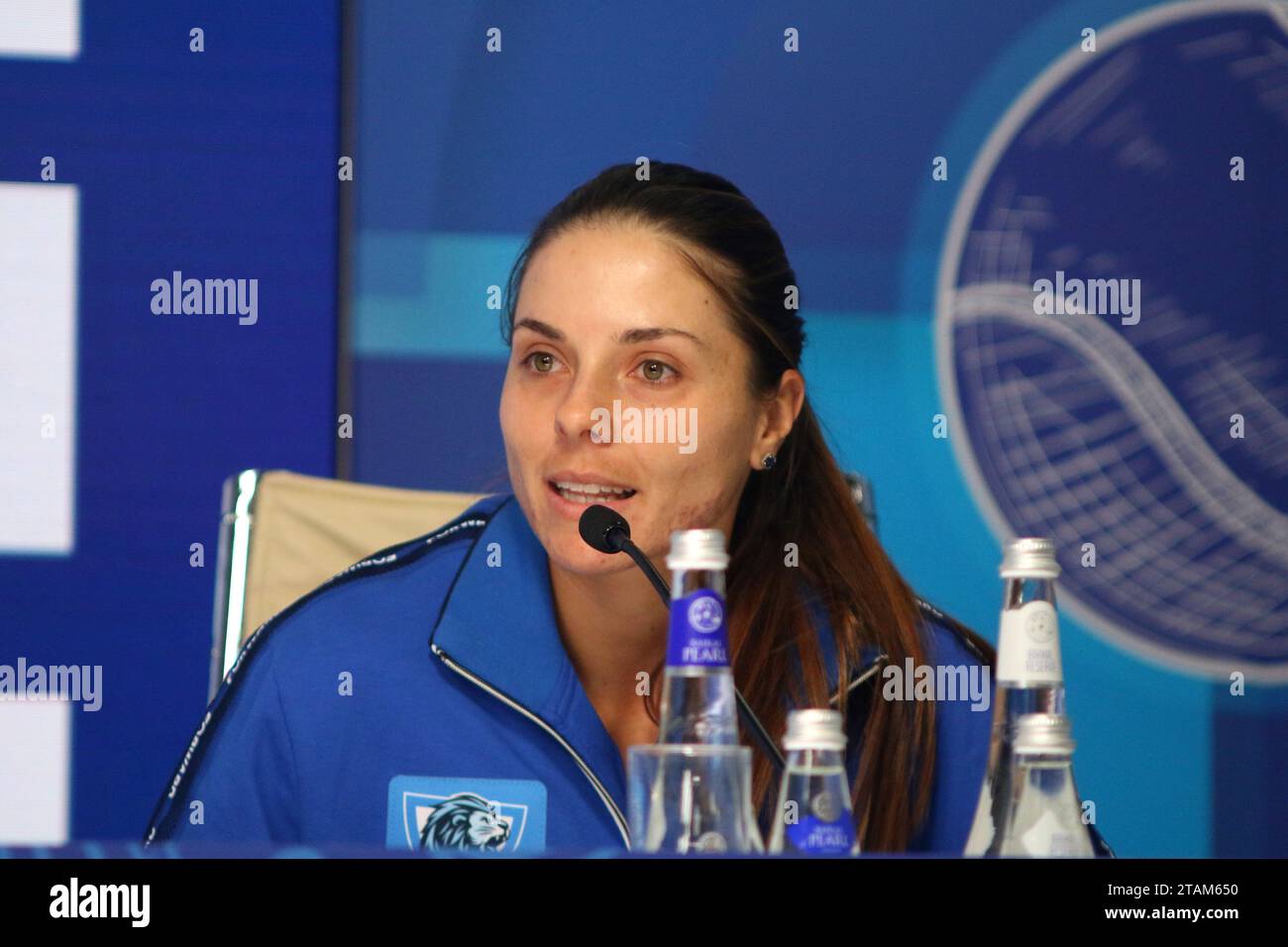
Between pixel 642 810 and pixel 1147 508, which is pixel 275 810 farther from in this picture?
pixel 1147 508

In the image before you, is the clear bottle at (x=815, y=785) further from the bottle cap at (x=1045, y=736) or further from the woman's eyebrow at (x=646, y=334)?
the woman's eyebrow at (x=646, y=334)

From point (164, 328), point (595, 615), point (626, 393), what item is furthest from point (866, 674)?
point (164, 328)

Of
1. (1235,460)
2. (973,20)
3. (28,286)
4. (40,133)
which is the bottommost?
(1235,460)

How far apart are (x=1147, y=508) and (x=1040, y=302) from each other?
15.4 inches

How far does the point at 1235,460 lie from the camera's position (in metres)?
2.55

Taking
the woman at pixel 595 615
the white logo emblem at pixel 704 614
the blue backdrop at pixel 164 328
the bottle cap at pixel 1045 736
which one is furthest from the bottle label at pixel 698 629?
the blue backdrop at pixel 164 328

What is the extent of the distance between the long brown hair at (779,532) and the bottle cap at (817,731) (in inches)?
19.4

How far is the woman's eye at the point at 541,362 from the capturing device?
1475 millimetres

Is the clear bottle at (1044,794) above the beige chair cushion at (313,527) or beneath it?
beneath

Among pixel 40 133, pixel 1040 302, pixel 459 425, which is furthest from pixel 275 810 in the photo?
pixel 1040 302

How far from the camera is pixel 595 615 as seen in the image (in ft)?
4.53

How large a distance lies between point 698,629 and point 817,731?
0.08 m

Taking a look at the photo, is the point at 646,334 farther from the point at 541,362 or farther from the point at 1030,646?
the point at 1030,646

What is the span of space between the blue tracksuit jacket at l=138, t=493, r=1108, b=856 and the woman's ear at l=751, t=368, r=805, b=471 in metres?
0.29
